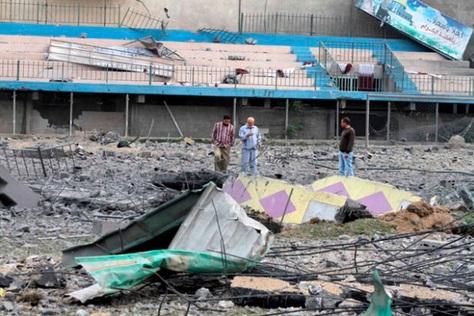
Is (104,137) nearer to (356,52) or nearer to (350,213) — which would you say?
(356,52)

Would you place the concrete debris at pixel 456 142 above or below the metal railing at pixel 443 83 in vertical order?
below

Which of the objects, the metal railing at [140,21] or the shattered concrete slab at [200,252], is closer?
the shattered concrete slab at [200,252]

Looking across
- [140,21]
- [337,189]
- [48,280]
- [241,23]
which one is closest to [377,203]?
[337,189]

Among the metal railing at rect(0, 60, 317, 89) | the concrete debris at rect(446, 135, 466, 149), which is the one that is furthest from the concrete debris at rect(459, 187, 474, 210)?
the metal railing at rect(0, 60, 317, 89)

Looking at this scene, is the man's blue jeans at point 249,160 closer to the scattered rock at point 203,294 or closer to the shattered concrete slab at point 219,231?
the shattered concrete slab at point 219,231

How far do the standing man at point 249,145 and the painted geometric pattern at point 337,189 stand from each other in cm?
327

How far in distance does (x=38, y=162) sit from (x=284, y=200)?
28.9 ft

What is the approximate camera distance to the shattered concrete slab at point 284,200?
13.6 metres

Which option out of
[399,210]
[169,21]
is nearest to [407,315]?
[399,210]

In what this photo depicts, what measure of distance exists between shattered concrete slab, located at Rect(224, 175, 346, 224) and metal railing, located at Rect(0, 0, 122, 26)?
100 ft

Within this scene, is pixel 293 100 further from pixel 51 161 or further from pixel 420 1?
pixel 51 161

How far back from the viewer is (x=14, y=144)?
28.1 m

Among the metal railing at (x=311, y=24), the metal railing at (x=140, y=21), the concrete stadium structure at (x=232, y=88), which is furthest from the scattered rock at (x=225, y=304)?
the metal railing at (x=311, y=24)

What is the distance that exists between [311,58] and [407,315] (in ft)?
111
